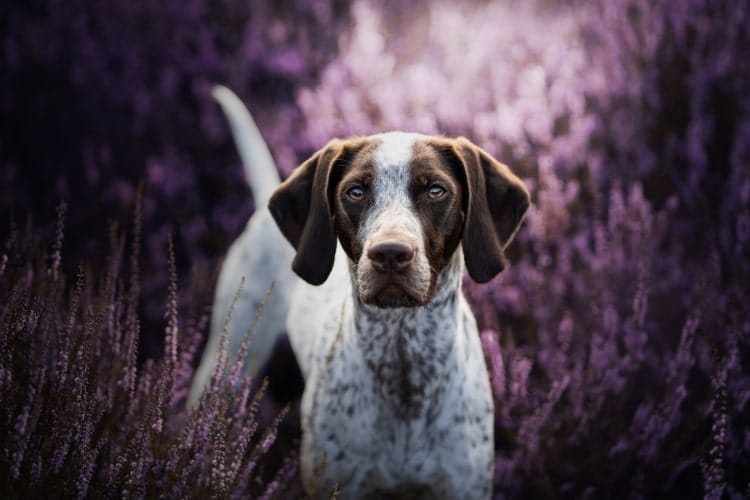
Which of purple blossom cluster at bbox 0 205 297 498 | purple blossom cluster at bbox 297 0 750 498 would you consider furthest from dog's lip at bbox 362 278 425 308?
purple blossom cluster at bbox 297 0 750 498

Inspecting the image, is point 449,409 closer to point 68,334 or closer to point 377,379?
point 377,379

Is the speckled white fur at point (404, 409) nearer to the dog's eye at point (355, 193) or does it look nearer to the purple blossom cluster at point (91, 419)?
the dog's eye at point (355, 193)

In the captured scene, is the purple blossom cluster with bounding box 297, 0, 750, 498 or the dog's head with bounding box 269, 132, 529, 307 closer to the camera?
the dog's head with bounding box 269, 132, 529, 307

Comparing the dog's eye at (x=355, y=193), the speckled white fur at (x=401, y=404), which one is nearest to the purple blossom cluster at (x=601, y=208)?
the speckled white fur at (x=401, y=404)

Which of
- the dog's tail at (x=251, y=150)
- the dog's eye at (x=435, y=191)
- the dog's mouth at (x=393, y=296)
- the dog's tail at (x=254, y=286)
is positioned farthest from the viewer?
the dog's tail at (x=251, y=150)

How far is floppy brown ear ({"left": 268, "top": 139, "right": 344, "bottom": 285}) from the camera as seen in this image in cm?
255

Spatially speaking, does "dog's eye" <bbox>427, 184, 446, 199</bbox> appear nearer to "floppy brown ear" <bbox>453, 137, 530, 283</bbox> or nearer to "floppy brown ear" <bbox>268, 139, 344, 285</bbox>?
"floppy brown ear" <bbox>453, 137, 530, 283</bbox>

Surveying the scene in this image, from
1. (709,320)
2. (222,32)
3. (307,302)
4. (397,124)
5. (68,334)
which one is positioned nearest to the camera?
(68,334)

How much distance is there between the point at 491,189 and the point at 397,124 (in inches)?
73.0

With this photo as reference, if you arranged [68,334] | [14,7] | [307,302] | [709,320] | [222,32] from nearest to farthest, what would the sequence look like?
[68,334]
[709,320]
[307,302]
[14,7]
[222,32]

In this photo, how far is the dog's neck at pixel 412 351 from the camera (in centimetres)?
254

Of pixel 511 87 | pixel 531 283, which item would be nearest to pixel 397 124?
pixel 511 87

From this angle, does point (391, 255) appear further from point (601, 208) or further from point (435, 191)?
point (601, 208)

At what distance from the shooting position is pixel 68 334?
2096mm
